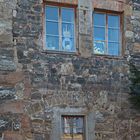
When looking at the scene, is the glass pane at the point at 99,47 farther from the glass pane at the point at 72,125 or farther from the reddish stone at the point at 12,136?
the reddish stone at the point at 12,136

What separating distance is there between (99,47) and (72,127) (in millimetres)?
2284

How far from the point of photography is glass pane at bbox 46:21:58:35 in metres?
13.1

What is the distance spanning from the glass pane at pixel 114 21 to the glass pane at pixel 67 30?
112cm

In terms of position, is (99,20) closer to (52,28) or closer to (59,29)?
(59,29)

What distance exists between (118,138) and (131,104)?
993mm

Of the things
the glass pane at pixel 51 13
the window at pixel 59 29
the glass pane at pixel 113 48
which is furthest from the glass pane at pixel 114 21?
the glass pane at pixel 51 13

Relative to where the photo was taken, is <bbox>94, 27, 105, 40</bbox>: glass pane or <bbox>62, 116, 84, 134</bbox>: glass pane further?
<bbox>94, 27, 105, 40</bbox>: glass pane

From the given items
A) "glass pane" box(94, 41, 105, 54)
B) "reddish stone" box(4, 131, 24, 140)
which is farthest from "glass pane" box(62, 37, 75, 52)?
"reddish stone" box(4, 131, 24, 140)

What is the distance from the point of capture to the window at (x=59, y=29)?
13.1 meters

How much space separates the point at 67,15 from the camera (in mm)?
13328

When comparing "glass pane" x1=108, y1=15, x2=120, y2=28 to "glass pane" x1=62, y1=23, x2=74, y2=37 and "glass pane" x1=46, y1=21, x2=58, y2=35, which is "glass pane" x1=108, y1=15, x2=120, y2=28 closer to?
"glass pane" x1=62, y1=23, x2=74, y2=37

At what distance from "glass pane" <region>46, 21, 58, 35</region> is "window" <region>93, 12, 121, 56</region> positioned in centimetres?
110

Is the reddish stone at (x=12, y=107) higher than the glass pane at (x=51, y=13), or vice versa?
the glass pane at (x=51, y=13)

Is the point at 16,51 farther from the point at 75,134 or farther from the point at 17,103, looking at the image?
the point at 75,134
